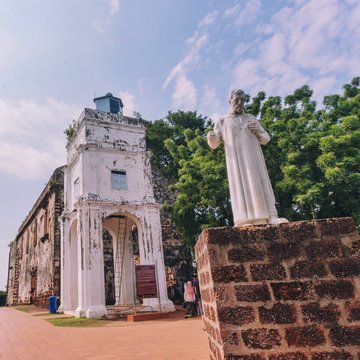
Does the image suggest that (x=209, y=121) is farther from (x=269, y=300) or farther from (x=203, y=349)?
(x=269, y=300)

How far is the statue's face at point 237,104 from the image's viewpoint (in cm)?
372

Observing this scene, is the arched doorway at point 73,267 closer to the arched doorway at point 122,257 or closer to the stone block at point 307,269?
the arched doorway at point 122,257

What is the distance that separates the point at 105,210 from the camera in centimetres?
1223

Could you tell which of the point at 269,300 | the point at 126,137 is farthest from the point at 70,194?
the point at 269,300

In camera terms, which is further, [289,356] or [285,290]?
[285,290]

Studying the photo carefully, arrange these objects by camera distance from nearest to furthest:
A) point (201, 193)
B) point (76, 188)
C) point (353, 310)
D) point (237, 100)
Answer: point (353, 310)
point (237, 100)
point (201, 193)
point (76, 188)

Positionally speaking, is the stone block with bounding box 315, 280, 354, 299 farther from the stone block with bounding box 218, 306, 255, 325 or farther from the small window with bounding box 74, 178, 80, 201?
the small window with bounding box 74, 178, 80, 201

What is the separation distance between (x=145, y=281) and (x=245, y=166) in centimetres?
838

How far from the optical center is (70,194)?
1416 cm

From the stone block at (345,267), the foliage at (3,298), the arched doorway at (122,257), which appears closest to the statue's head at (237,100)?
the stone block at (345,267)

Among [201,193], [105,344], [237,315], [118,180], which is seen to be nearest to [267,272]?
[237,315]

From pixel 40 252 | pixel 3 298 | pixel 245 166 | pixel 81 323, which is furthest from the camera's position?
pixel 3 298

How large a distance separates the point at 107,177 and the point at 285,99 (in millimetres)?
7849

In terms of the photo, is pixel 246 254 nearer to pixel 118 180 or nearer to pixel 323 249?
pixel 323 249
